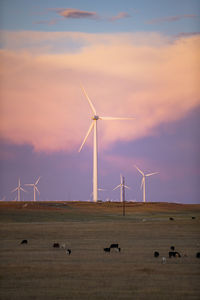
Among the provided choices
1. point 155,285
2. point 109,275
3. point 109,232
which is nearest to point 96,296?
point 155,285

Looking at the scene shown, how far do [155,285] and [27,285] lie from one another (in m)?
5.74

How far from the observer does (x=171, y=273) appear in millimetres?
28703

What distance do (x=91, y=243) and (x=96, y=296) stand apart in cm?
2537

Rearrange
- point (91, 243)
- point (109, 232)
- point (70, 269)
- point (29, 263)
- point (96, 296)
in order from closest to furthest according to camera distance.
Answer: point (96, 296)
point (70, 269)
point (29, 263)
point (91, 243)
point (109, 232)

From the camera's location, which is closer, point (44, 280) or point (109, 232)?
point (44, 280)

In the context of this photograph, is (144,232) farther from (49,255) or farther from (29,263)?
(29,263)

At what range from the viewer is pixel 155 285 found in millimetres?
25234

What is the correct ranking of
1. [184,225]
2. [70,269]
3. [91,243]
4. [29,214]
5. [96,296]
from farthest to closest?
[29,214] → [184,225] → [91,243] → [70,269] → [96,296]

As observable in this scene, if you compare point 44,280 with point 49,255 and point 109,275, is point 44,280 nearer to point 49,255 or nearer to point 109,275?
point 109,275

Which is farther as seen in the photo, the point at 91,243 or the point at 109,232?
the point at 109,232

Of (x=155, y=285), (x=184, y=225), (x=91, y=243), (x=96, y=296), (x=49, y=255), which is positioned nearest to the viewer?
(x=96, y=296)

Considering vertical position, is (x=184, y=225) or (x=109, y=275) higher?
(x=184, y=225)

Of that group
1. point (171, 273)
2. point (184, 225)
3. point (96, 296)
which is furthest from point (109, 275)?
point (184, 225)

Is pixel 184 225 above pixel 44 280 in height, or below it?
above
